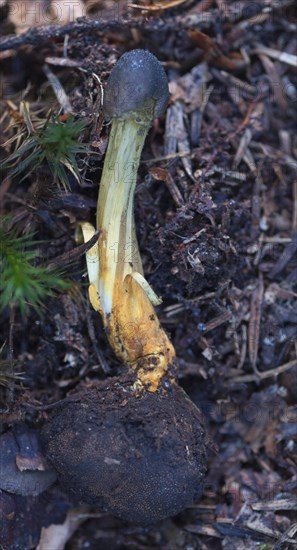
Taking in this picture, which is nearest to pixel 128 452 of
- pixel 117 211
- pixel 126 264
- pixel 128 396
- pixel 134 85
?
pixel 128 396

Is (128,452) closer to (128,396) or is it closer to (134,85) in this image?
(128,396)

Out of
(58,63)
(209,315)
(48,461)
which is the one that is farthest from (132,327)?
(58,63)

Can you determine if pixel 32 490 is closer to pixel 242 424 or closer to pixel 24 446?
pixel 24 446

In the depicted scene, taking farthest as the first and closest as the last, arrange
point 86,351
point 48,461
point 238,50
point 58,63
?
point 238,50 → point 58,63 → point 86,351 → point 48,461

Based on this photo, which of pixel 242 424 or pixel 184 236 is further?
pixel 242 424

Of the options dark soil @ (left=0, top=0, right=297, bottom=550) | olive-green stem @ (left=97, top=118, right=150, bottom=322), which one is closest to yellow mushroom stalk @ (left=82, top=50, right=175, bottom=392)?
olive-green stem @ (left=97, top=118, right=150, bottom=322)

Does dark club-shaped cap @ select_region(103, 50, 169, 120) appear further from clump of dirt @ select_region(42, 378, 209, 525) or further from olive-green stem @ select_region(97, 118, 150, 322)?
clump of dirt @ select_region(42, 378, 209, 525)
